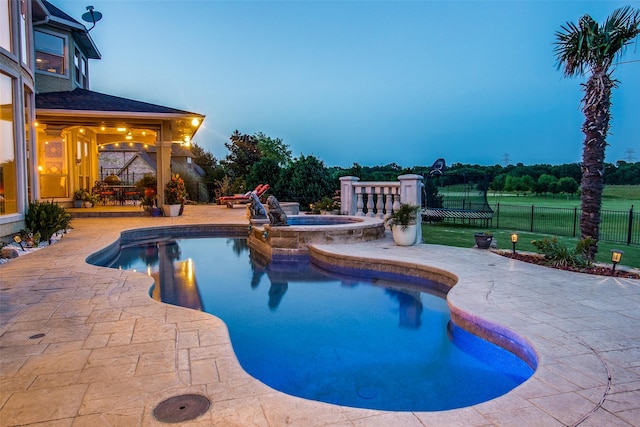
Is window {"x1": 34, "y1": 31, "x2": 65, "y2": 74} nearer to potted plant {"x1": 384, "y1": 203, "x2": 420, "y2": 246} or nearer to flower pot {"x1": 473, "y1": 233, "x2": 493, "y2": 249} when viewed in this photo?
potted plant {"x1": 384, "y1": 203, "x2": 420, "y2": 246}

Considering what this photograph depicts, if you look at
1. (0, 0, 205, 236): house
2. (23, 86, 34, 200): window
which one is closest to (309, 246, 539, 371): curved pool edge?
(0, 0, 205, 236): house

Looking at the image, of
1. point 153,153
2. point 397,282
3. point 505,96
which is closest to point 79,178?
point 153,153

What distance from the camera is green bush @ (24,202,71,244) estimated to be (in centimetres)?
873

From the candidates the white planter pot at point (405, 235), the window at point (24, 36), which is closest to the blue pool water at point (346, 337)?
the white planter pot at point (405, 235)

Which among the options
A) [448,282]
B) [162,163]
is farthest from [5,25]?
[448,282]

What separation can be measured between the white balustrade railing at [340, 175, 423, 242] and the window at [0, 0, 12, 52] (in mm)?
8169

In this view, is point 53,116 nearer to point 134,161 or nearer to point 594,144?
point 134,161

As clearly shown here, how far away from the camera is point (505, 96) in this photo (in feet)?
158

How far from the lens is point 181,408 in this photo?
2383mm

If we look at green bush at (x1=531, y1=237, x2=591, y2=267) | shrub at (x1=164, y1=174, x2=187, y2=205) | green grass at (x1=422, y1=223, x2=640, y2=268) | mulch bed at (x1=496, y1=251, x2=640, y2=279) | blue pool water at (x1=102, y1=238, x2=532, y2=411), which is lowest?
blue pool water at (x1=102, y1=238, x2=532, y2=411)

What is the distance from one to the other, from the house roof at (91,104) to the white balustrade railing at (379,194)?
5.63m

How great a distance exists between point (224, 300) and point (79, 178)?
43.5 feet

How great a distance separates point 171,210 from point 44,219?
5.56m

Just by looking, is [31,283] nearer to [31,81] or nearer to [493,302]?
[493,302]
